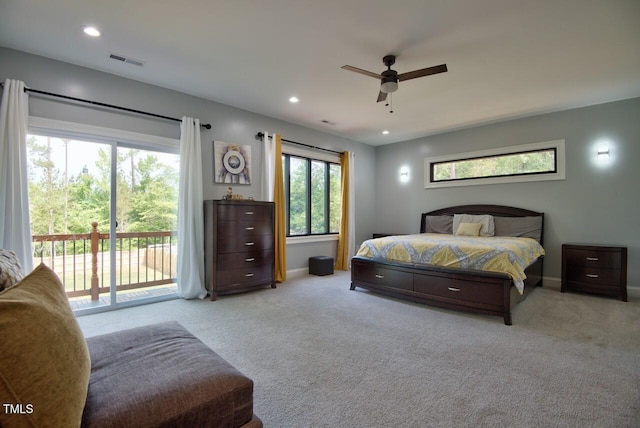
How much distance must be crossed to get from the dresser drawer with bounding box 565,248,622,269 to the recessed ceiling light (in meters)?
6.11

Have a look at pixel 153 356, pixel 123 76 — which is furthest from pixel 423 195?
pixel 153 356

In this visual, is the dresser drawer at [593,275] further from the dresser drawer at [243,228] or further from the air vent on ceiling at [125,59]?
the air vent on ceiling at [125,59]

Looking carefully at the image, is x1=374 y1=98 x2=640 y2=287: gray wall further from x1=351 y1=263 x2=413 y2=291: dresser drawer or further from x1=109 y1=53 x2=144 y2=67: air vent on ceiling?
x1=109 y1=53 x2=144 y2=67: air vent on ceiling

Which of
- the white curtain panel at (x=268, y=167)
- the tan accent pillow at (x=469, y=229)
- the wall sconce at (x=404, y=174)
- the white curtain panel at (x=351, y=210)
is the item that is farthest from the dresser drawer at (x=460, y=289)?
the wall sconce at (x=404, y=174)

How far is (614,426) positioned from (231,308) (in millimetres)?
3309

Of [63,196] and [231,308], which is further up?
[63,196]

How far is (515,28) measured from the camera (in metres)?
2.60

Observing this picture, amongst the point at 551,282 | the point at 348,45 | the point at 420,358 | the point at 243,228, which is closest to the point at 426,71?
the point at 348,45

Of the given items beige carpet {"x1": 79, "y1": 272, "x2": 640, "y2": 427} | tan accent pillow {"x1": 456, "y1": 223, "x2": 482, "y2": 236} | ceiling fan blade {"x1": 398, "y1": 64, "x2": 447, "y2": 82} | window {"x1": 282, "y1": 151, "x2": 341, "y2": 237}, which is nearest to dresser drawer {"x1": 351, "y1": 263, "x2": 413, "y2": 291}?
beige carpet {"x1": 79, "y1": 272, "x2": 640, "y2": 427}

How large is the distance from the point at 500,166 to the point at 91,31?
5.86m

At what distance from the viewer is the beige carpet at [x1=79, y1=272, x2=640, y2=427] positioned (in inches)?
67.9

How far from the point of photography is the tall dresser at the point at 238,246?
3.95 meters

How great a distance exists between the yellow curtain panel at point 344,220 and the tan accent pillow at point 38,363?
526 centimetres

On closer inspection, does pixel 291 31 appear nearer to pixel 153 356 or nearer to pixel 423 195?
pixel 153 356
